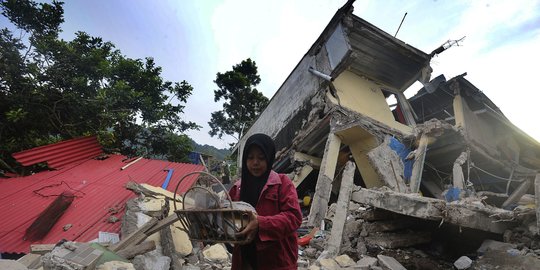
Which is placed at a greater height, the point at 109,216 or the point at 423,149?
the point at 423,149

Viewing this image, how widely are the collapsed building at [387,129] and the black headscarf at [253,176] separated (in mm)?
5015

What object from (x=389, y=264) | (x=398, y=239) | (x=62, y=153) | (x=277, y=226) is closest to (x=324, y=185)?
(x=398, y=239)

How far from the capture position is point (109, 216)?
548cm

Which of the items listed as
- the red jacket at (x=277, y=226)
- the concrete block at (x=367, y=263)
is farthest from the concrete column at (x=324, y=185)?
the red jacket at (x=277, y=226)

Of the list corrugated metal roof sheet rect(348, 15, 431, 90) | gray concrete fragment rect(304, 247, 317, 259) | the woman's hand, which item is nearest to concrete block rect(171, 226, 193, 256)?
gray concrete fragment rect(304, 247, 317, 259)

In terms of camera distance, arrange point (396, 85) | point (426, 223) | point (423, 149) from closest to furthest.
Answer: point (426, 223) → point (423, 149) → point (396, 85)

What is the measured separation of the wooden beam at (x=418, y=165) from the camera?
6543 millimetres

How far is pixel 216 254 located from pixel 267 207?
3356 mm

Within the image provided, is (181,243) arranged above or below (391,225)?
below

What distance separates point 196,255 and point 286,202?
338cm

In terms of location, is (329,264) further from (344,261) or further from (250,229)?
(250,229)

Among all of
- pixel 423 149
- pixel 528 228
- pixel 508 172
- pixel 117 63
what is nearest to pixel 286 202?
pixel 528 228

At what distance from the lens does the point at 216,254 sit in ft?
15.0

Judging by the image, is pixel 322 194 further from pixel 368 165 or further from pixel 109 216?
pixel 109 216
